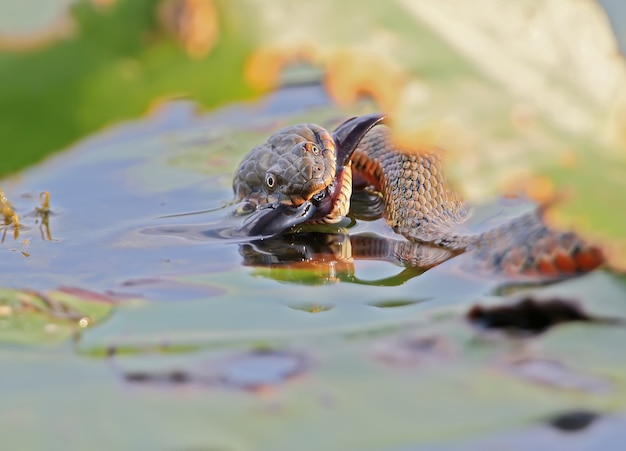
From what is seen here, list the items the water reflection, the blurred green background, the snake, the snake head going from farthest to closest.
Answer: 1. the snake head
2. the snake
3. the water reflection
4. the blurred green background

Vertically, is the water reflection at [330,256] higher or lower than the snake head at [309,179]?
lower

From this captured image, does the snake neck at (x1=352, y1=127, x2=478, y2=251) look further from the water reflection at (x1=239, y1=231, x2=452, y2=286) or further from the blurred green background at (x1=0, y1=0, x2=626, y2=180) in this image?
the blurred green background at (x1=0, y1=0, x2=626, y2=180)

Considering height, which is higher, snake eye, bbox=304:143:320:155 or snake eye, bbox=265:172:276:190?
snake eye, bbox=304:143:320:155

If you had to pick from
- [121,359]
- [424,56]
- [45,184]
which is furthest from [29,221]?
[424,56]

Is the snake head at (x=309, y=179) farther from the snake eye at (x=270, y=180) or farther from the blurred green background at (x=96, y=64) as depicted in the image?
the blurred green background at (x=96, y=64)

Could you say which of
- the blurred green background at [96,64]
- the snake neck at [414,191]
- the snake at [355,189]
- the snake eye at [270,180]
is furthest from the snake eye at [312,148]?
the blurred green background at [96,64]

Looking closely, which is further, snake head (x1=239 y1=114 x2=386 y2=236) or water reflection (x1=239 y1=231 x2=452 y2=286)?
snake head (x1=239 y1=114 x2=386 y2=236)

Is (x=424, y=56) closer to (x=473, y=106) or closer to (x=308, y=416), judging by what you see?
(x=473, y=106)

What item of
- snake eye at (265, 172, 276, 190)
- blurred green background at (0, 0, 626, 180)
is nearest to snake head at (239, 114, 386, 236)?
snake eye at (265, 172, 276, 190)

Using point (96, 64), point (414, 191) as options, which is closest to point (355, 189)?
point (414, 191)
